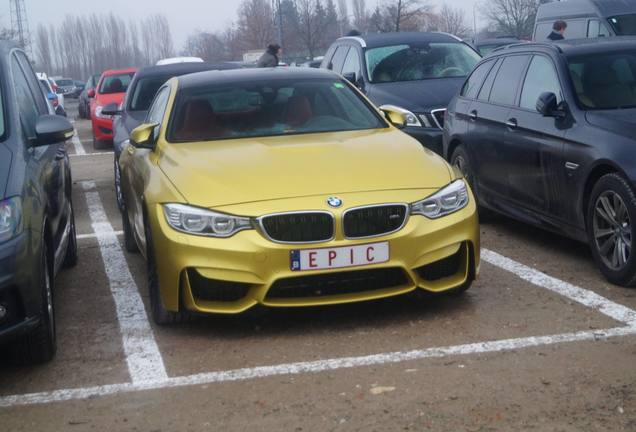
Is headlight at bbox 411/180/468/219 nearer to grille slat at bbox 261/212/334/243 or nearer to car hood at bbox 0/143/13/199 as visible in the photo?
grille slat at bbox 261/212/334/243

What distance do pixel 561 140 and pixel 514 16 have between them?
212 feet

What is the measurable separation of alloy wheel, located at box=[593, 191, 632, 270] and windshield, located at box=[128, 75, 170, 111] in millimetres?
6704

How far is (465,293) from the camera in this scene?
21.5ft

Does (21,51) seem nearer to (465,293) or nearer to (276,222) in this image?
(276,222)

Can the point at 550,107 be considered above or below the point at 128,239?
above

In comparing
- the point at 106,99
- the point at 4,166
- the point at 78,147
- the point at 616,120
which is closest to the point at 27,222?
the point at 4,166

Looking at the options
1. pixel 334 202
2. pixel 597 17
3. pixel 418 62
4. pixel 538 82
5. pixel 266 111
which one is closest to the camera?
pixel 334 202

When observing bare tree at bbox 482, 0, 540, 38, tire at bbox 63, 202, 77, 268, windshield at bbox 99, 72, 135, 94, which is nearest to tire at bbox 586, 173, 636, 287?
tire at bbox 63, 202, 77, 268

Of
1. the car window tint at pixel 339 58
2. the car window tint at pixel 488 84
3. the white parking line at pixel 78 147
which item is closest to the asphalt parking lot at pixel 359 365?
the car window tint at pixel 488 84

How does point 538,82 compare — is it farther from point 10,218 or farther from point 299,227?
point 10,218

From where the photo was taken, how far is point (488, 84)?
8891 millimetres

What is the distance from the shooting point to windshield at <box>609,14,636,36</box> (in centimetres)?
1642

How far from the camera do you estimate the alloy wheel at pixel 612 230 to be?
6.48 m

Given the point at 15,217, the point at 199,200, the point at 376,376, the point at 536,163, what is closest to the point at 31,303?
the point at 15,217
